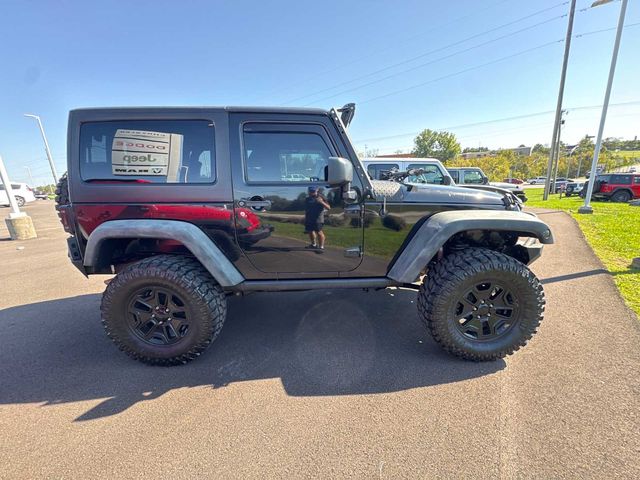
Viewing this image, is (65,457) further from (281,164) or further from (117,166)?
(281,164)

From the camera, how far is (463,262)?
2355 millimetres

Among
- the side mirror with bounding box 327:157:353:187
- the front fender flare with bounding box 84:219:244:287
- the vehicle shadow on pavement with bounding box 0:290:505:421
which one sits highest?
the side mirror with bounding box 327:157:353:187

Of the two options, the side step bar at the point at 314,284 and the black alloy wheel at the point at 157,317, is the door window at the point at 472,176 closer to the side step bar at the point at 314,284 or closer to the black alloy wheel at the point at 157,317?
the side step bar at the point at 314,284

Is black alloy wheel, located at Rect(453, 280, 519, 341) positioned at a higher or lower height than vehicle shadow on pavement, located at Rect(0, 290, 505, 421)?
higher

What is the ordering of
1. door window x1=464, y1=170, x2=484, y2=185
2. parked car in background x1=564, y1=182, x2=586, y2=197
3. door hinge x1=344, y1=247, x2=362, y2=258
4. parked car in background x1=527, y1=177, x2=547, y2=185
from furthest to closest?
1. parked car in background x1=527, y1=177, x2=547, y2=185
2. parked car in background x1=564, y1=182, x2=586, y2=197
3. door window x1=464, y1=170, x2=484, y2=185
4. door hinge x1=344, y1=247, x2=362, y2=258

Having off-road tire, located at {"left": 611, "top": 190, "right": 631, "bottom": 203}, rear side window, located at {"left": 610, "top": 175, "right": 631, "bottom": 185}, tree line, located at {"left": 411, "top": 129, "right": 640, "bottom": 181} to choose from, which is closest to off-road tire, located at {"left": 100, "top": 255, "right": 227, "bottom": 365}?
off-road tire, located at {"left": 611, "top": 190, "right": 631, "bottom": 203}

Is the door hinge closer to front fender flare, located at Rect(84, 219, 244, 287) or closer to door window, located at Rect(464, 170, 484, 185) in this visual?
front fender flare, located at Rect(84, 219, 244, 287)

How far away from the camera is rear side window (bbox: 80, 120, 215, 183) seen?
7.50 feet

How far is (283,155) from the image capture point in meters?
2.40

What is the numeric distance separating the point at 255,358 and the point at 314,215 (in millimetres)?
1438

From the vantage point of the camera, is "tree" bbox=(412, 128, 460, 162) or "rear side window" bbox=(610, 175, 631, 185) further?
"tree" bbox=(412, 128, 460, 162)

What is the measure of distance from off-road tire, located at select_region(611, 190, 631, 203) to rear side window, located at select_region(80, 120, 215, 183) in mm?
20610

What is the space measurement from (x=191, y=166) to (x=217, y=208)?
17.0 inches

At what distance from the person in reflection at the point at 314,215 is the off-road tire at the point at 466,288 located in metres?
1.08
